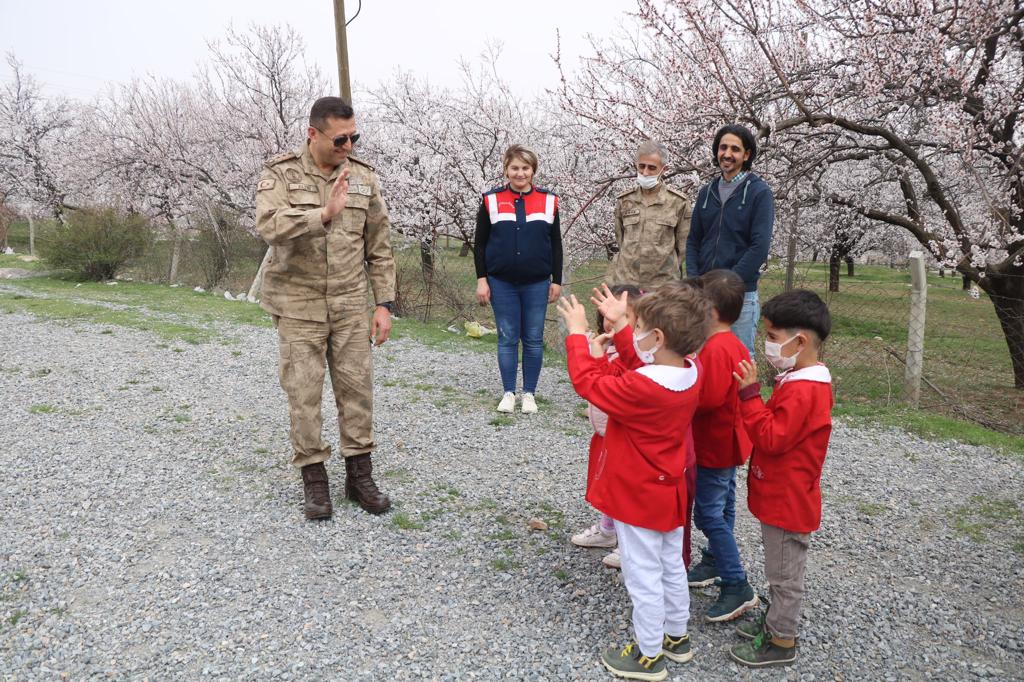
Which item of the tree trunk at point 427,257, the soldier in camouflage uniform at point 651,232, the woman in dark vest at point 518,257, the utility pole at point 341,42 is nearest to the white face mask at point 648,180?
the soldier in camouflage uniform at point 651,232

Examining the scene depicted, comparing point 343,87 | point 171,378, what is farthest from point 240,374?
point 343,87

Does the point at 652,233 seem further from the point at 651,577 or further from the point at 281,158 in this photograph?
the point at 651,577

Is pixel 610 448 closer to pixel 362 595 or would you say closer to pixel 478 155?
pixel 362 595

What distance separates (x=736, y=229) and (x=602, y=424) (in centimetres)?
187

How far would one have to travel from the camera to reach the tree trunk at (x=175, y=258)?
16.1 m

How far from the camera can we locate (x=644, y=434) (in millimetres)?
2393

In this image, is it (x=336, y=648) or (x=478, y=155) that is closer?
(x=336, y=648)

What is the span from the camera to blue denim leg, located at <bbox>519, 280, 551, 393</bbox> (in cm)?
562

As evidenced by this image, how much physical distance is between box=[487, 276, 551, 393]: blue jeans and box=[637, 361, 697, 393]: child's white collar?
326 cm

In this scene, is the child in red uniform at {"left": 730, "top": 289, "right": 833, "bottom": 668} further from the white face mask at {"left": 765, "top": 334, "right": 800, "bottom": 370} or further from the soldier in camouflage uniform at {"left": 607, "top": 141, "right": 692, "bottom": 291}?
the soldier in camouflage uniform at {"left": 607, "top": 141, "right": 692, "bottom": 291}

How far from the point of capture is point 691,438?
266 cm

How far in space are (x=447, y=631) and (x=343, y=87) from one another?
8807 millimetres

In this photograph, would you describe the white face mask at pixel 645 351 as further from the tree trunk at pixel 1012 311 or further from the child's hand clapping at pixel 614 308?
the tree trunk at pixel 1012 311

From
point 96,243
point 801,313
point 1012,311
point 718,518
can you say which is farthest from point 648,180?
point 96,243
